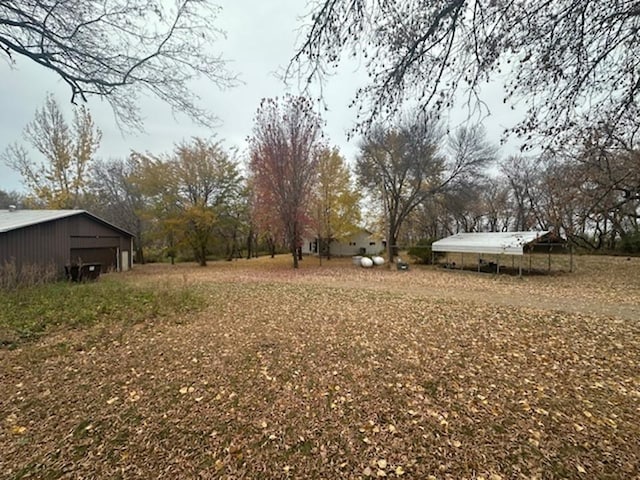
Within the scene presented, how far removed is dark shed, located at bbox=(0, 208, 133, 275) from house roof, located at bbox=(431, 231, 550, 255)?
762 inches

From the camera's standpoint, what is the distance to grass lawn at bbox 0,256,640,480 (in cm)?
199

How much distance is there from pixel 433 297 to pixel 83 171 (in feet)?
74.6

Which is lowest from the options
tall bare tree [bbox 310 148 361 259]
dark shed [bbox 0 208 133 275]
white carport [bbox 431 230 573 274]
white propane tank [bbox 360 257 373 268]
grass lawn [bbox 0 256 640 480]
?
grass lawn [bbox 0 256 640 480]

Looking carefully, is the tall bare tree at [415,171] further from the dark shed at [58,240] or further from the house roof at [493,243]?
the dark shed at [58,240]

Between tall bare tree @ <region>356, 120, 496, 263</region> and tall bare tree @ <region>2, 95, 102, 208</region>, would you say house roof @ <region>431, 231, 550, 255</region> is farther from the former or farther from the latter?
tall bare tree @ <region>2, 95, 102, 208</region>

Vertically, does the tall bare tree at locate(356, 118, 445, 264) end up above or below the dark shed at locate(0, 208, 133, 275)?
above

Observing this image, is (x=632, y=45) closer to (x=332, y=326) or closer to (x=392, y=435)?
(x=392, y=435)

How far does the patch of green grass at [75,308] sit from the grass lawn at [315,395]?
0.07 metres

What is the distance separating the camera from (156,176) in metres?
17.3

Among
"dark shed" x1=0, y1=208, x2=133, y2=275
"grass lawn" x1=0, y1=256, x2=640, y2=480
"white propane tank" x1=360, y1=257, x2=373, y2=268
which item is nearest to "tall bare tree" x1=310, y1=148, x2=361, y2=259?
"white propane tank" x1=360, y1=257, x2=373, y2=268

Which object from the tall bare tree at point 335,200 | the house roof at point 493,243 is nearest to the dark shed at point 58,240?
the tall bare tree at point 335,200

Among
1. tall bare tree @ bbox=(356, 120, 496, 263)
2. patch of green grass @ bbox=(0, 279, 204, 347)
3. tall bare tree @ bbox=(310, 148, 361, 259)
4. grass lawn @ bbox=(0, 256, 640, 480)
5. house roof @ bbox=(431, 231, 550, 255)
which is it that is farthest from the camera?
tall bare tree @ bbox=(310, 148, 361, 259)

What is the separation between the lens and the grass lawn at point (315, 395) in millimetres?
1989

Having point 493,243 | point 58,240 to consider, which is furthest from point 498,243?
point 58,240
